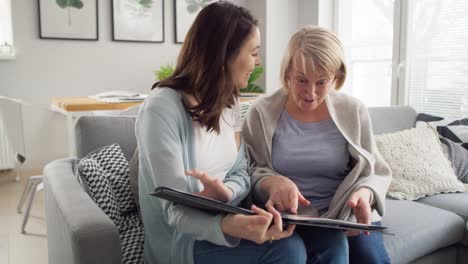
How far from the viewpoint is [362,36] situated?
13.0ft

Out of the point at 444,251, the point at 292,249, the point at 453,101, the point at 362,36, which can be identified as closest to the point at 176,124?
the point at 292,249

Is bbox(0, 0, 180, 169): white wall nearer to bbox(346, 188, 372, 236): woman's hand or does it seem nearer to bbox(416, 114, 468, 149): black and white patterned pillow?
bbox(416, 114, 468, 149): black and white patterned pillow

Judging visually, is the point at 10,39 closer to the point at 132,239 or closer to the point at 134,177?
the point at 134,177

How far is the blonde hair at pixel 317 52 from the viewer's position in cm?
127

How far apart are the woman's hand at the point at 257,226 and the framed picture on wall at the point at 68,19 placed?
3.48 m

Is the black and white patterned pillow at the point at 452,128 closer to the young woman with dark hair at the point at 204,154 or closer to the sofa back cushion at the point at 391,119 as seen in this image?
the sofa back cushion at the point at 391,119

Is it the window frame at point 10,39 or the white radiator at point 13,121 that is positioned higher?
the window frame at point 10,39

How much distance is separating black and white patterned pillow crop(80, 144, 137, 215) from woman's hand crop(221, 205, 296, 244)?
0.60 meters

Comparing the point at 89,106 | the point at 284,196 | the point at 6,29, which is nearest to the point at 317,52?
the point at 284,196

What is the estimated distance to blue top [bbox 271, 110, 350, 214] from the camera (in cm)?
132

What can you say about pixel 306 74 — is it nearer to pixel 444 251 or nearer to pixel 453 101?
pixel 444 251

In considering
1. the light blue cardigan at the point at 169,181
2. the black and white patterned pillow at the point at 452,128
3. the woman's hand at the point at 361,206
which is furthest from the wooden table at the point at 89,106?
the woman's hand at the point at 361,206

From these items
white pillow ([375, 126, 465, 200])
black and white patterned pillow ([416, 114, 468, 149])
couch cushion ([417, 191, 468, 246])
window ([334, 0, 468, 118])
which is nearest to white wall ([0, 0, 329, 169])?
window ([334, 0, 468, 118])

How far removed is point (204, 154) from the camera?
1.16m
